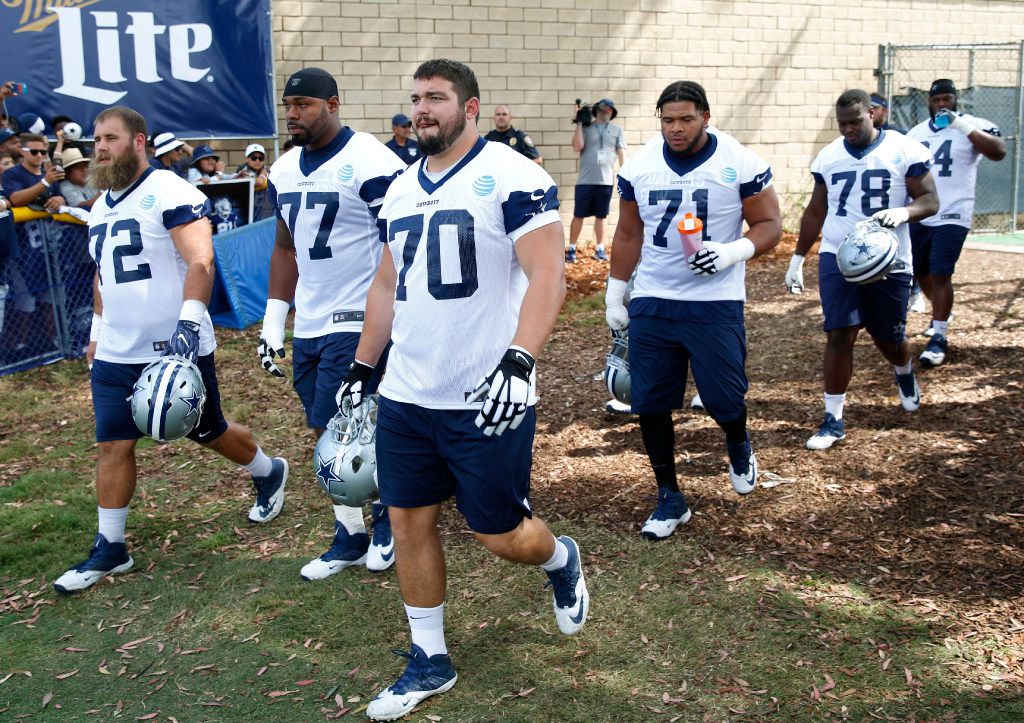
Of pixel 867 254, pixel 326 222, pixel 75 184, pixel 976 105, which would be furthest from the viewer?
pixel 976 105

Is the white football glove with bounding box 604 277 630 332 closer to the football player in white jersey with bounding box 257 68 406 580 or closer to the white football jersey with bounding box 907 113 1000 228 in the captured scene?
the football player in white jersey with bounding box 257 68 406 580

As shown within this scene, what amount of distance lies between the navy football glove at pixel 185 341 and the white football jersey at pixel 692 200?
89.4 inches

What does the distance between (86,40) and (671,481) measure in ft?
32.0

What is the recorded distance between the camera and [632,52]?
15117 millimetres

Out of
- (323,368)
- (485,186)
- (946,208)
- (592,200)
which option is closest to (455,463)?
(485,186)

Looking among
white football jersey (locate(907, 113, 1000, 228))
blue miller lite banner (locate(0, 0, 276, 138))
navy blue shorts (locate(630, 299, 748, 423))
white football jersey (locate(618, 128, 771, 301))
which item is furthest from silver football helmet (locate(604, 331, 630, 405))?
blue miller lite banner (locate(0, 0, 276, 138))

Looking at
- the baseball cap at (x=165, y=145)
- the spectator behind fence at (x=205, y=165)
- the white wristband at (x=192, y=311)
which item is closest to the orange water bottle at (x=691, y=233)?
the white wristband at (x=192, y=311)

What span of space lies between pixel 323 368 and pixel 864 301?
11.8 ft

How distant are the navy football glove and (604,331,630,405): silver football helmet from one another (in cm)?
232

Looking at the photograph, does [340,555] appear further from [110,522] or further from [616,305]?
[616,305]

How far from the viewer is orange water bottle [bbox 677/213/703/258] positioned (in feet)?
15.6

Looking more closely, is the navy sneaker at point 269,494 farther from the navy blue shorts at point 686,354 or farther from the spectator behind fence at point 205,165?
the spectator behind fence at point 205,165

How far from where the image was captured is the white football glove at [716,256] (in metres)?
4.77

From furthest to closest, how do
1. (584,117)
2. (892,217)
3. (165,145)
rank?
(584,117), (165,145), (892,217)
